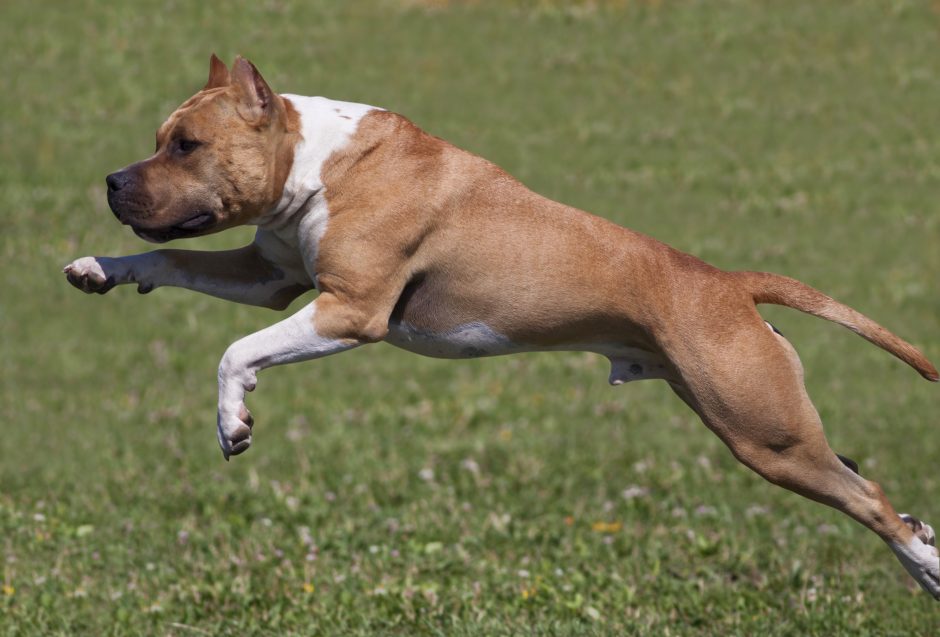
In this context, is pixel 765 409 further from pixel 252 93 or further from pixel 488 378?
pixel 488 378

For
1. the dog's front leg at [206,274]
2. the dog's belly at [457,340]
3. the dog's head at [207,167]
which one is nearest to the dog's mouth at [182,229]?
the dog's head at [207,167]

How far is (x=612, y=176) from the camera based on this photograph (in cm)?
1655

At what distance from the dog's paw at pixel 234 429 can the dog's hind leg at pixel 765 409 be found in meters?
1.74

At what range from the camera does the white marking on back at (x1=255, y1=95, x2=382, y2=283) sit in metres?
5.29

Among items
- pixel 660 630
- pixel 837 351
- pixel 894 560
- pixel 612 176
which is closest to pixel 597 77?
pixel 612 176

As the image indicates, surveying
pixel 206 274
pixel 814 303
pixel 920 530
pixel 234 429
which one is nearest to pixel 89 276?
pixel 206 274

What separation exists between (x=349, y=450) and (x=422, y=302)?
5180mm

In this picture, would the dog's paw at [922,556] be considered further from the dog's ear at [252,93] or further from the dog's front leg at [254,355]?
the dog's ear at [252,93]

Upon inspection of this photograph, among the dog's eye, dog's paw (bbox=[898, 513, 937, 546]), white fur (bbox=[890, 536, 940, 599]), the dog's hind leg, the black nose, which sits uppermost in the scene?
the dog's eye

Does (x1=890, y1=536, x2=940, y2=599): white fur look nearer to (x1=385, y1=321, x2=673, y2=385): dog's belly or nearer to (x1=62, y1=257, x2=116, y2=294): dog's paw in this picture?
(x1=385, y1=321, x2=673, y2=385): dog's belly

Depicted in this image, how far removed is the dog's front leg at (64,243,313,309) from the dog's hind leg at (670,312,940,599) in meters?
1.76

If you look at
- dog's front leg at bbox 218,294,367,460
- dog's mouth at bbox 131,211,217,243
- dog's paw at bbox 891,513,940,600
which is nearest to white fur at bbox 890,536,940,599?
dog's paw at bbox 891,513,940,600

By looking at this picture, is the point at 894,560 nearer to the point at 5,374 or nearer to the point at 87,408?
the point at 87,408

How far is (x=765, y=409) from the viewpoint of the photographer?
17.8 feet
